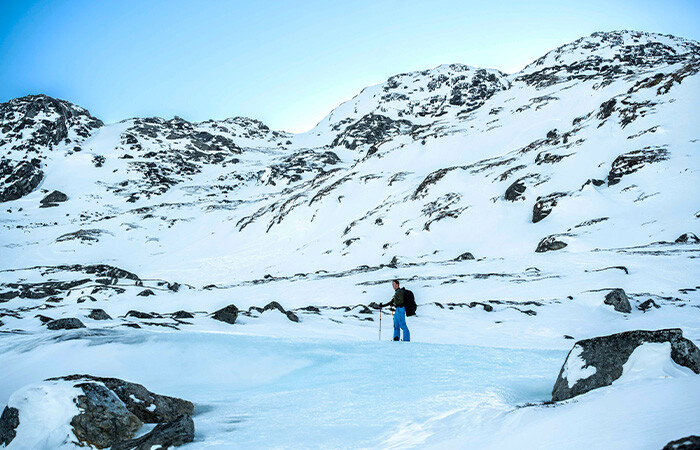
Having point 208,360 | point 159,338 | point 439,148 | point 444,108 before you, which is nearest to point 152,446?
point 208,360

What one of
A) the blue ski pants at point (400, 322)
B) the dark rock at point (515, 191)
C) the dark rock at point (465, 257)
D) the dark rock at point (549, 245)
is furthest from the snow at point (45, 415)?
the dark rock at point (515, 191)

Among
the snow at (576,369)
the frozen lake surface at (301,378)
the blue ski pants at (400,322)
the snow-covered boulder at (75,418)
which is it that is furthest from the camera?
the blue ski pants at (400,322)

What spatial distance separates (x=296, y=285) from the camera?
82.8 ft

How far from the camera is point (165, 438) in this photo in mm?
3973

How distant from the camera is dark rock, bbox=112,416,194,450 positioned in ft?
12.8

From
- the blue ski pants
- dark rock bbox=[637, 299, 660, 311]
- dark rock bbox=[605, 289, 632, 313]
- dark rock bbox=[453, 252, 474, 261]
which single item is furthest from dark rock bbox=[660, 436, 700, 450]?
dark rock bbox=[453, 252, 474, 261]

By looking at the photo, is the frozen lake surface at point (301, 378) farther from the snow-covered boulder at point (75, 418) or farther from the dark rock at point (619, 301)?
the dark rock at point (619, 301)

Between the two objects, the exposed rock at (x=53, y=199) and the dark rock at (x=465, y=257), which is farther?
the exposed rock at (x=53, y=199)

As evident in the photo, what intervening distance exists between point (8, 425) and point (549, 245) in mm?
25452

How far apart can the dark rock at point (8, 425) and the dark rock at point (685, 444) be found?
5.82 meters

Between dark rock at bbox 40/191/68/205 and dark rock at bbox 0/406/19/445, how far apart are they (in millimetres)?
96423

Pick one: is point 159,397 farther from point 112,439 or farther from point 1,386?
point 1,386

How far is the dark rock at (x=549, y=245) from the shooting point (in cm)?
2362

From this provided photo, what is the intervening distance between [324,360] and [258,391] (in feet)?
5.75
